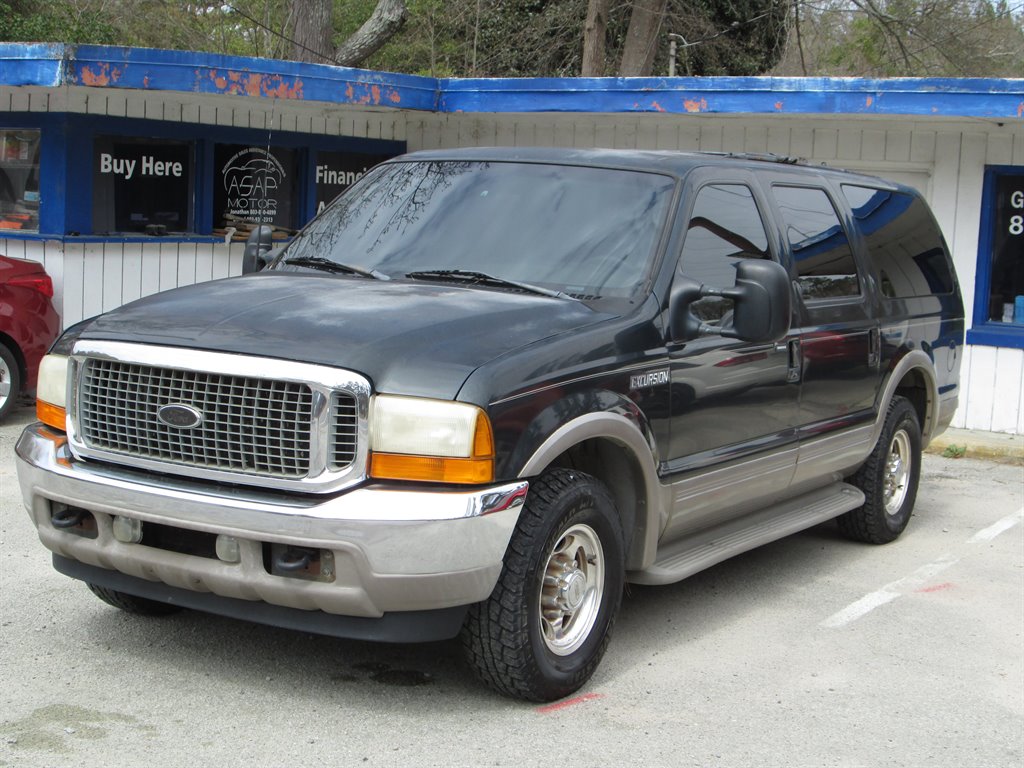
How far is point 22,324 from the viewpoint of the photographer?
10289 millimetres

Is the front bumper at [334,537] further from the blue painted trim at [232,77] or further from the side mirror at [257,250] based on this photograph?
the blue painted trim at [232,77]

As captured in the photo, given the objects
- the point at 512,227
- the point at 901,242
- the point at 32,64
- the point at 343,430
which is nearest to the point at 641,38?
the point at 32,64

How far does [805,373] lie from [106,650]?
336cm

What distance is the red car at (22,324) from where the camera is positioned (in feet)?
33.2

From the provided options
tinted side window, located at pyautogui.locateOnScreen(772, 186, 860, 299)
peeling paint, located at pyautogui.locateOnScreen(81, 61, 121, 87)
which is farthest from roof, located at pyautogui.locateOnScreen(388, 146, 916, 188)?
peeling paint, located at pyautogui.locateOnScreen(81, 61, 121, 87)

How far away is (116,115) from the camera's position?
1161 cm

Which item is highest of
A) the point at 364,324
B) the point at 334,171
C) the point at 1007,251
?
the point at 334,171

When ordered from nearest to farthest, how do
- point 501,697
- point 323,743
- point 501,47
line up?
point 323,743
point 501,697
point 501,47

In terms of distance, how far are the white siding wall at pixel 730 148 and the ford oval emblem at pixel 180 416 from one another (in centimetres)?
705

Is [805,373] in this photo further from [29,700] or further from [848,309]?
[29,700]

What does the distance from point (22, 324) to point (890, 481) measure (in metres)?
6.58

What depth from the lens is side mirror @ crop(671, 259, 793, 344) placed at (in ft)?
17.5

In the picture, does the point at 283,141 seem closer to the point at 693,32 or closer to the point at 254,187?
the point at 254,187

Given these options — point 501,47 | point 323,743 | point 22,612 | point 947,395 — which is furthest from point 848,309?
point 501,47
